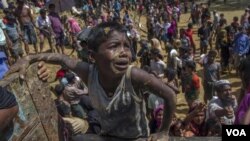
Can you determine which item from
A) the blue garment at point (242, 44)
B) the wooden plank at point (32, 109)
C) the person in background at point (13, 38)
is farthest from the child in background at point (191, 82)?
the wooden plank at point (32, 109)

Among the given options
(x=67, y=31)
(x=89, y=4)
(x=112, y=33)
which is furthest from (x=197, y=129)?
(x=89, y=4)

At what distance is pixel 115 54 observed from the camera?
3.07 meters

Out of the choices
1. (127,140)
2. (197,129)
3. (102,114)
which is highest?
(102,114)

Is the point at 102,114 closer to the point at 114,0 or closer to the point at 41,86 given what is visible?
the point at 41,86

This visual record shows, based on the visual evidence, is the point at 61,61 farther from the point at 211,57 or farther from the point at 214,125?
the point at 211,57

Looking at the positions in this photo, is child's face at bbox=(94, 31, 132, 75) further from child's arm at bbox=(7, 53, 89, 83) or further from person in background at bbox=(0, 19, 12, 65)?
person in background at bbox=(0, 19, 12, 65)

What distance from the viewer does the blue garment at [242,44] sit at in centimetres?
1159

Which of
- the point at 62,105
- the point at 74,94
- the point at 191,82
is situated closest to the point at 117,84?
the point at 62,105

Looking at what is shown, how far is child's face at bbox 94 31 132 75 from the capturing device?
10.1ft

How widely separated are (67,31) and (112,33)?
12620mm

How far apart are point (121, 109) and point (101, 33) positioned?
574mm

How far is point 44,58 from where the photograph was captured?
11.2 feet

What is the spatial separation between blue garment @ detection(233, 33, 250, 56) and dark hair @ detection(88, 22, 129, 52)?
895 cm

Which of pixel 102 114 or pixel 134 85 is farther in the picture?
pixel 102 114
